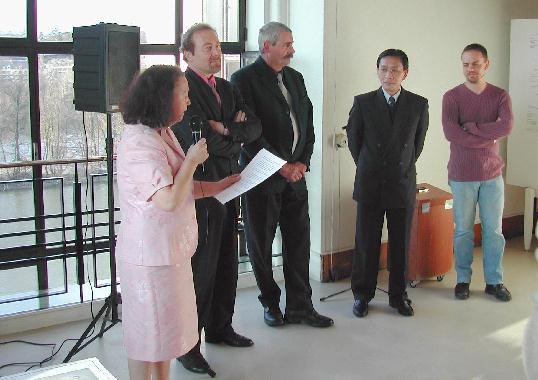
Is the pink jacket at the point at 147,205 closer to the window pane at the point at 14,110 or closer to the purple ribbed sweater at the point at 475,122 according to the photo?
the window pane at the point at 14,110

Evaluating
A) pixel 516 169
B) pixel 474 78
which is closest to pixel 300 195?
pixel 474 78

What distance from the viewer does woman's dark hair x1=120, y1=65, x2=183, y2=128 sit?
2707 mm

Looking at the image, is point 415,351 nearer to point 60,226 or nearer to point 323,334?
point 323,334

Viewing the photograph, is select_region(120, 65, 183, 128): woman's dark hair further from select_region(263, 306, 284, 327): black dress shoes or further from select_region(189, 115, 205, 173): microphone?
select_region(263, 306, 284, 327): black dress shoes

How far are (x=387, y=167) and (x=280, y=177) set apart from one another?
2.29 ft

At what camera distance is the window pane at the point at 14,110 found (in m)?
4.19

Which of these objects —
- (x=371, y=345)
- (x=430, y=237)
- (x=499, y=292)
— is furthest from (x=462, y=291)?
(x=371, y=345)

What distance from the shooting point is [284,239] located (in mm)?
4309

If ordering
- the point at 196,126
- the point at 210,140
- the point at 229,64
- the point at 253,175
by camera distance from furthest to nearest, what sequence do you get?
the point at 229,64
the point at 210,140
the point at 196,126
the point at 253,175

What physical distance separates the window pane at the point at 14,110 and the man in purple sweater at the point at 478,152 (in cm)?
265

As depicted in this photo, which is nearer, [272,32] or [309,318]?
[272,32]

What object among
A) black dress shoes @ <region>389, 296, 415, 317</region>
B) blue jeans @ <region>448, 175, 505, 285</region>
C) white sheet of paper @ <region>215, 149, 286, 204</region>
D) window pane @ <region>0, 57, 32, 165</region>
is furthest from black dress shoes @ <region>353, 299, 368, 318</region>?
window pane @ <region>0, 57, 32, 165</region>

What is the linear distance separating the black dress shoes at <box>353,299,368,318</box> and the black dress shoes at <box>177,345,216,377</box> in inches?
47.1

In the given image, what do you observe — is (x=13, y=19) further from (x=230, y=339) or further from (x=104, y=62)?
(x=230, y=339)
